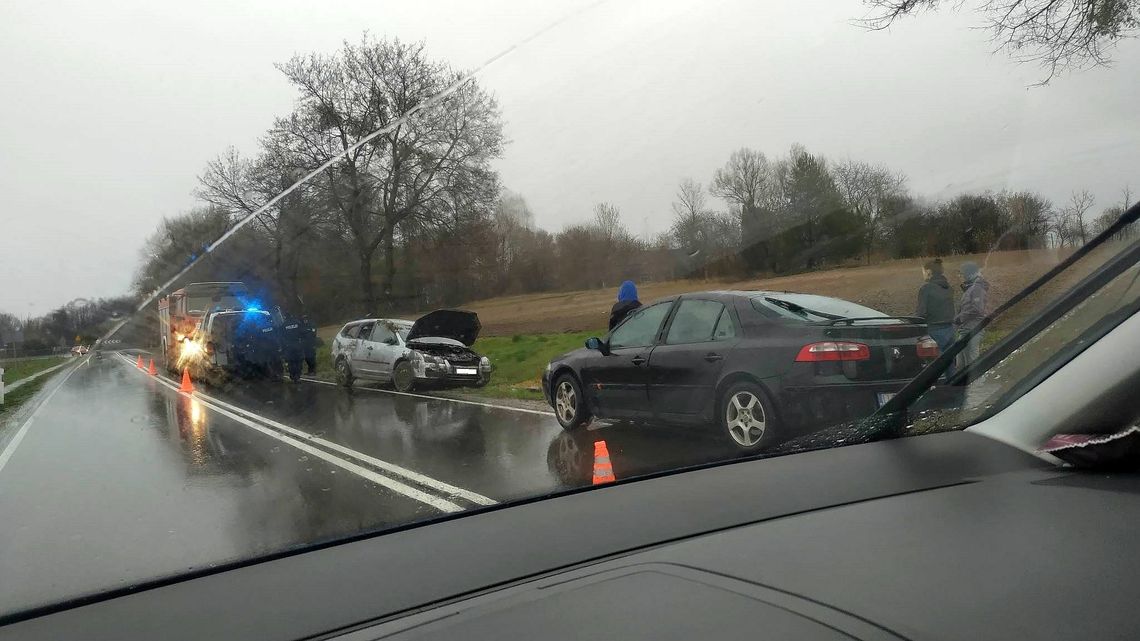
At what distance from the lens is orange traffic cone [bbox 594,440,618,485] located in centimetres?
390

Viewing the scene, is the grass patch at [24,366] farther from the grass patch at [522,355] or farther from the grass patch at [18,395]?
the grass patch at [522,355]

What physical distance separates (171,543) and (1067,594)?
3.09m

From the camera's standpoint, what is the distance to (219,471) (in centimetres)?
406

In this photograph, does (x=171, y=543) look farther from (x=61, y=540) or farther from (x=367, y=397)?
(x=367, y=397)

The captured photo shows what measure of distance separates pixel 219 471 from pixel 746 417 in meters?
3.19

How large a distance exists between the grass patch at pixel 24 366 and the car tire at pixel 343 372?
7.07ft

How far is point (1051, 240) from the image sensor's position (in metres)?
4.05

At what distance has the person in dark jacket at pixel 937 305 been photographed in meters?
4.28

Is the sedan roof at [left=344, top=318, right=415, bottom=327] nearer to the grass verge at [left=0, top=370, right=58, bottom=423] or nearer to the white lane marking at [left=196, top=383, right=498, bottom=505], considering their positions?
the white lane marking at [left=196, top=383, right=498, bottom=505]

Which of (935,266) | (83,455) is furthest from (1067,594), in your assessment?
(83,455)

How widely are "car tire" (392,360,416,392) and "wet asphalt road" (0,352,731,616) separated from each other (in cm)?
37

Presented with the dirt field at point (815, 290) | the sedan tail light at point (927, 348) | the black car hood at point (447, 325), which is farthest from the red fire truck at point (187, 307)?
the sedan tail light at point (927, 348)

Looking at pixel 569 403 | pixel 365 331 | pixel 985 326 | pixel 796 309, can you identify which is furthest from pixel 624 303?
pixel 985 326

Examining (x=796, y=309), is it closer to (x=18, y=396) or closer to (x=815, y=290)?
(x=815, y=290)
